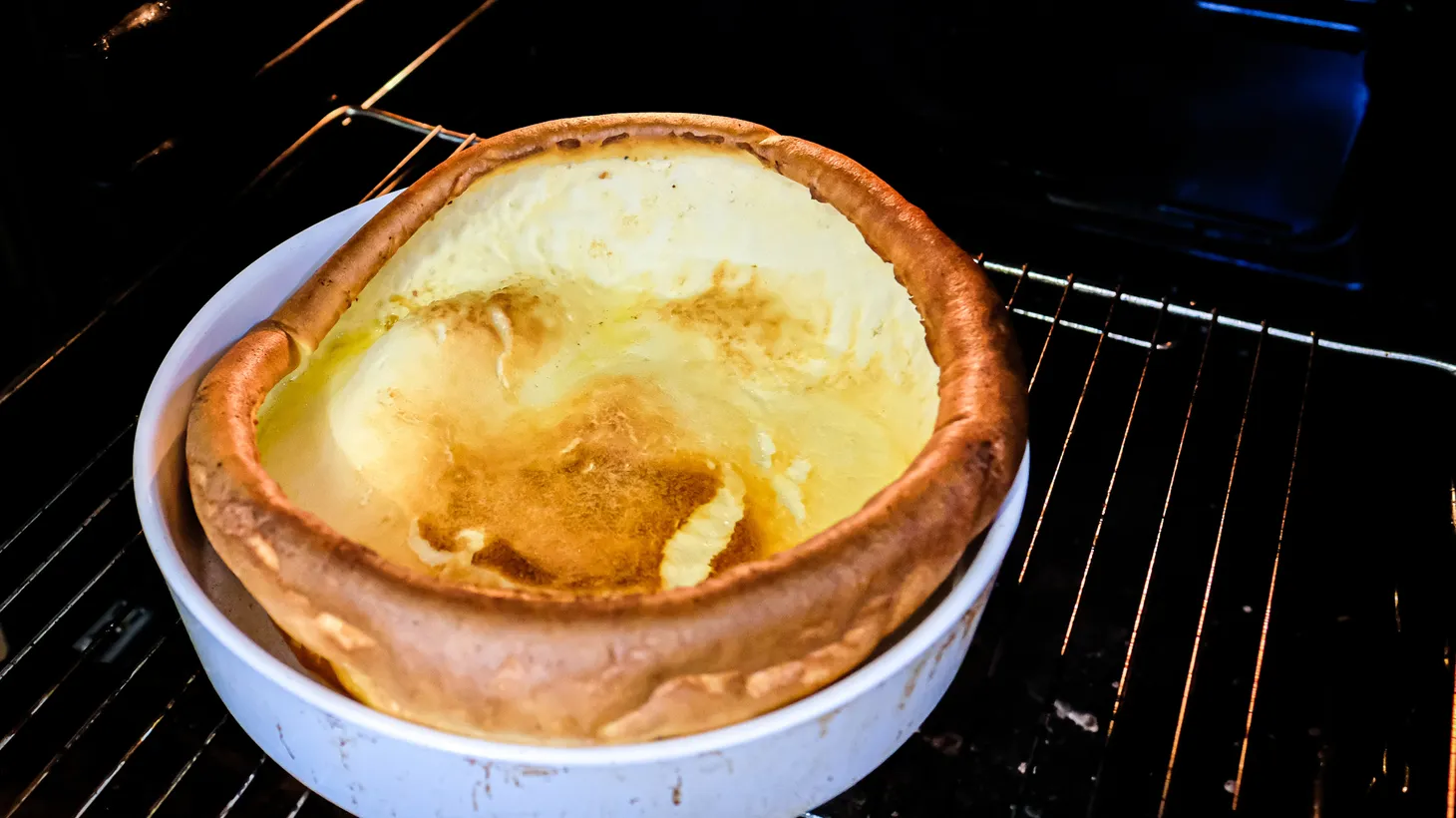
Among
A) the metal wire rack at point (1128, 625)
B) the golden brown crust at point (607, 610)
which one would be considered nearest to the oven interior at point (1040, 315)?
the metal wire rack at point (1128, 625)

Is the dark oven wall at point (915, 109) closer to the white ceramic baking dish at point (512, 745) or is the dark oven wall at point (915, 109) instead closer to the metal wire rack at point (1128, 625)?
the metal wire rack at point (1128, 625)

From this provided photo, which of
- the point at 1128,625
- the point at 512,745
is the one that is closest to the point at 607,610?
the point at 512,745

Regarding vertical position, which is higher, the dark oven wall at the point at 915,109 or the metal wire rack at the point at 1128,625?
the dark oven wall at the point at 915,109

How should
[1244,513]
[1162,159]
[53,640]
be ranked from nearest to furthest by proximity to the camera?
[53,640] → [1244,513] → [1162,159]

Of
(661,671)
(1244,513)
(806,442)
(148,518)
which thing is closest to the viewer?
(661,671)

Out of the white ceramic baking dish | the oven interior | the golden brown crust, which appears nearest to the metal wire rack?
the oven interior

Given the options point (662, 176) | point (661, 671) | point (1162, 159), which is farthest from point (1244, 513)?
point (661, 671)

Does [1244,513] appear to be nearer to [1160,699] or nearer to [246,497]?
[1160,699]
